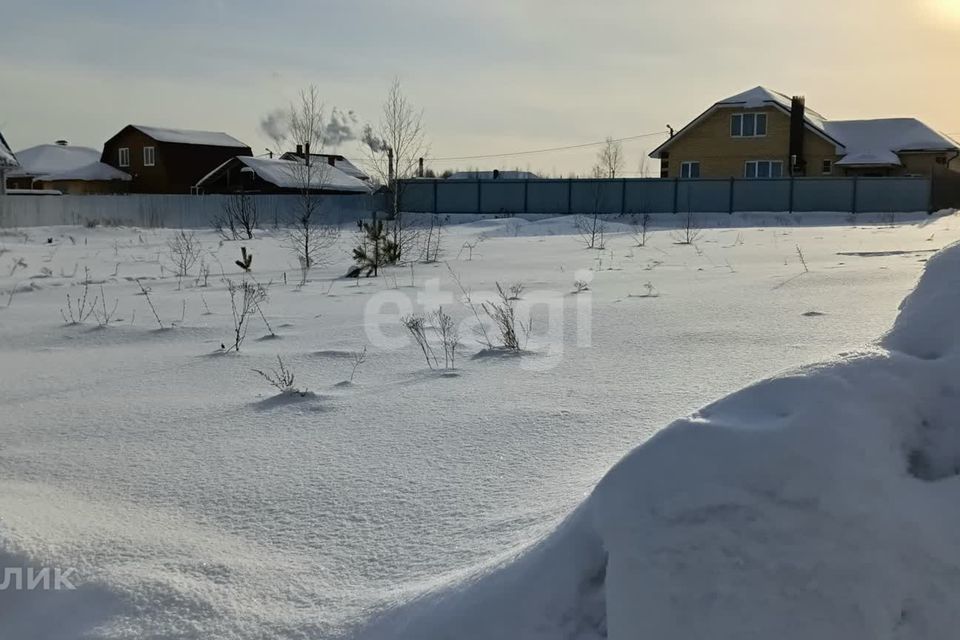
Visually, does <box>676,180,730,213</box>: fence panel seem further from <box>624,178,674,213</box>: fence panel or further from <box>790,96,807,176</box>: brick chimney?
<box>790,96,807,176</box>: brick chimney

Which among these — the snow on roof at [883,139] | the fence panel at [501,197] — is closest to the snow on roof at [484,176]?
the fence panel at [501,197]

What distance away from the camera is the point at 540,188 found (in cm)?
2850

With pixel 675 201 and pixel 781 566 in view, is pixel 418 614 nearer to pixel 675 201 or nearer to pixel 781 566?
pixel 781 566

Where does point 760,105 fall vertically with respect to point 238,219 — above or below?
above

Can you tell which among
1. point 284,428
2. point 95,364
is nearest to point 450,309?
point 95,364

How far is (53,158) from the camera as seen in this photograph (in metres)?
41.1

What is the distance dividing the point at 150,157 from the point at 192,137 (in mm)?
2303

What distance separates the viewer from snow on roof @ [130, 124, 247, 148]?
129 feet

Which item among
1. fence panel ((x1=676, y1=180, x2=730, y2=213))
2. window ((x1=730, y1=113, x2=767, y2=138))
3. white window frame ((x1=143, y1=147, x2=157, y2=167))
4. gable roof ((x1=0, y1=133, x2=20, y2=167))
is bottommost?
fence panel ((x1=676, y1=180, x2=730, y2=213))

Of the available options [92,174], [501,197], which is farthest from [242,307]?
[92,174]

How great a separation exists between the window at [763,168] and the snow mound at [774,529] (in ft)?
109

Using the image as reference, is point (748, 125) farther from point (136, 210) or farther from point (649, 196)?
point (136, 210)

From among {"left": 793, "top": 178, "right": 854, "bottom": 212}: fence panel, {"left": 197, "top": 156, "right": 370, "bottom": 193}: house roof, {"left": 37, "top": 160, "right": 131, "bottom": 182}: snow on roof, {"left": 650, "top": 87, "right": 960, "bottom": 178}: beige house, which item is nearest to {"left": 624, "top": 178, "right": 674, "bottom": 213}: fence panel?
{"left": 793, "top": 178, "right": 854, "bottom": 212}: fence panel

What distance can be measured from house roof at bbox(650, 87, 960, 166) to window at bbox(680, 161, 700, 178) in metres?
1.16
